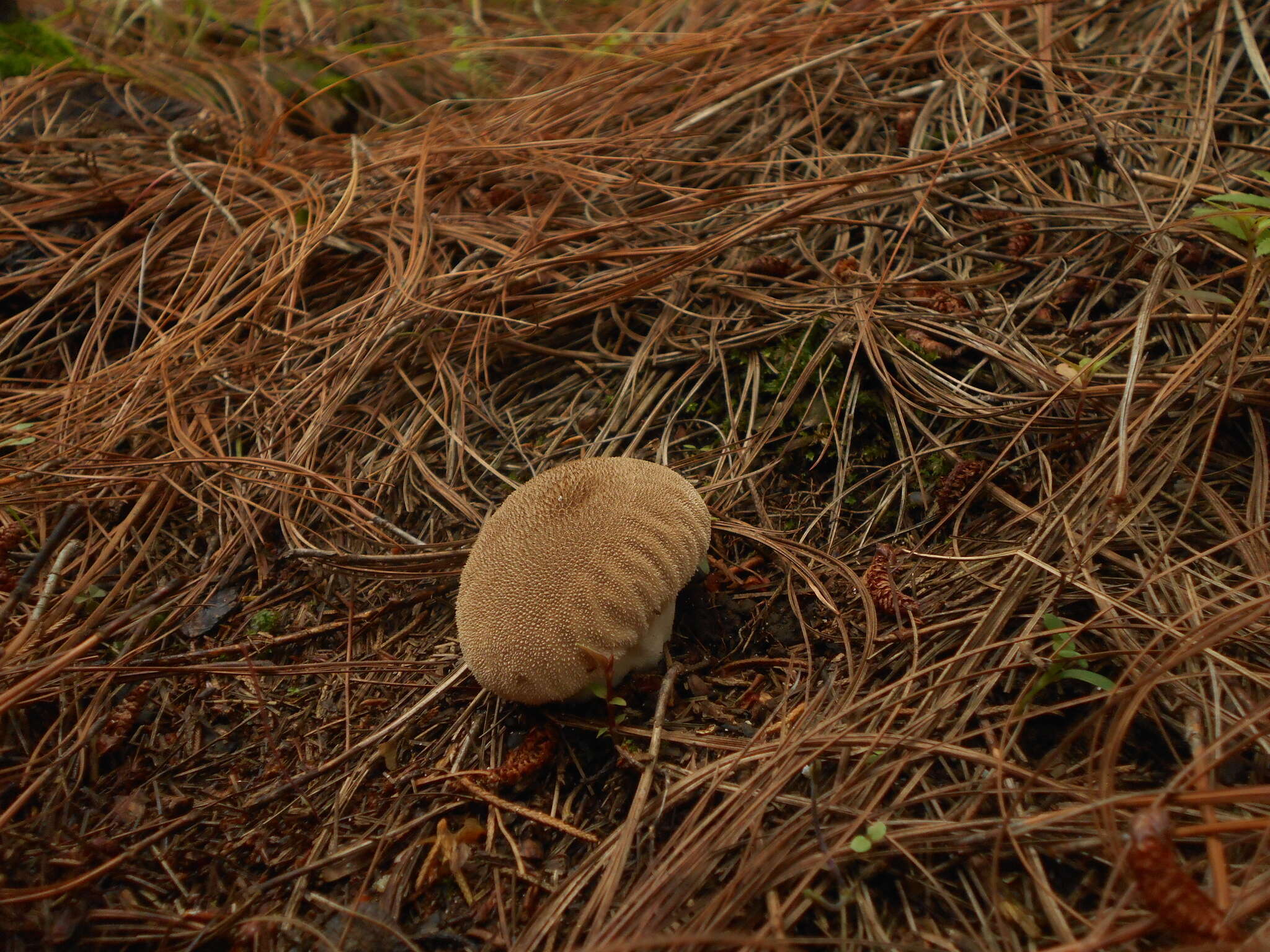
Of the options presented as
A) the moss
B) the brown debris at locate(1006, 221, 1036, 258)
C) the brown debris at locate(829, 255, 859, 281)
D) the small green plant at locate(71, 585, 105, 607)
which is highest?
the moss

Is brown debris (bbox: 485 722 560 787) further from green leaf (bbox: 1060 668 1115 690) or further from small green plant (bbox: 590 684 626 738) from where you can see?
green leaf (bbox: 1060 668 1115 690)

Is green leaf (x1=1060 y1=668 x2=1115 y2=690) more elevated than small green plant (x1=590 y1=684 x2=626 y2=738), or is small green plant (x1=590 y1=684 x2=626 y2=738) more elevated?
green leaf (x1=1060 y1=668 x2=1115 y2=690)

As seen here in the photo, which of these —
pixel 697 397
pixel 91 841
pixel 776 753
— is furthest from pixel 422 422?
pixel 776 753

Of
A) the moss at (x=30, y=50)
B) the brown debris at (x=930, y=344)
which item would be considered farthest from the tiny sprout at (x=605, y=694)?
the moss at (x=30, y=50)

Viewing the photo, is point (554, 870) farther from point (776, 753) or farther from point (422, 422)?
point (422, 422)

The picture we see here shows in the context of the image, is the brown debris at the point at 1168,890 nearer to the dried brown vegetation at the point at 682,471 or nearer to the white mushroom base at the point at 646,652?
the dried brown vegetation at the point at 682,471

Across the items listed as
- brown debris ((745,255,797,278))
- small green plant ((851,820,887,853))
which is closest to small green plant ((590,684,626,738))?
small green plant ((851,820,887,853))
